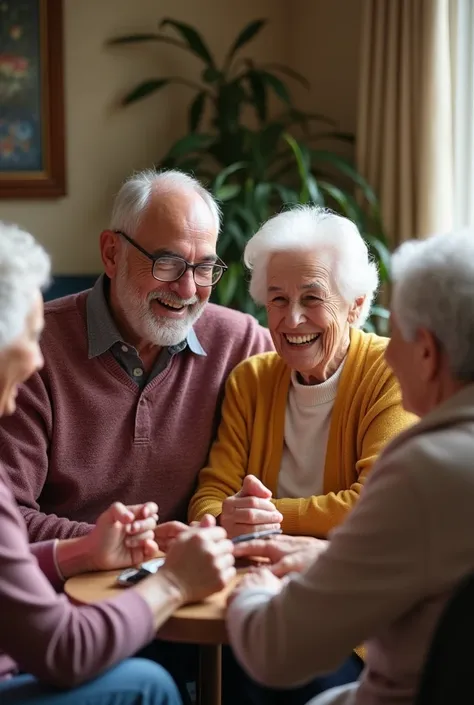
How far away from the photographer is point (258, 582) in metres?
1.63

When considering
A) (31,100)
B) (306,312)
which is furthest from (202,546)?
(31,100)

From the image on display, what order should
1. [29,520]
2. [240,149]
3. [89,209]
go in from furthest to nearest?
[89,209] < [240,149] < [29,520]

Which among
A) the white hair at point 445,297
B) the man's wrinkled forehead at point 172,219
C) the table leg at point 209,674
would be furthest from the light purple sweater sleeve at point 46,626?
the man's wrinkled forehead at point 172,219

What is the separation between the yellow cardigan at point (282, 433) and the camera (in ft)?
7.06

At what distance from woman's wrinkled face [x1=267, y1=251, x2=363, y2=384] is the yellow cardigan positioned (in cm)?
8

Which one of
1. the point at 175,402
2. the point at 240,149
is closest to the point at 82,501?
the point at 175,402

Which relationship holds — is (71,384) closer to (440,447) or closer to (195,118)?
(440,447)

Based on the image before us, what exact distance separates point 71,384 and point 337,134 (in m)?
2.23

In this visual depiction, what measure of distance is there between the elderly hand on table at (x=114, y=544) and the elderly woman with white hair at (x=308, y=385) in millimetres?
368

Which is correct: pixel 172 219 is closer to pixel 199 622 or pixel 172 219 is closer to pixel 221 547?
pixel 221 547

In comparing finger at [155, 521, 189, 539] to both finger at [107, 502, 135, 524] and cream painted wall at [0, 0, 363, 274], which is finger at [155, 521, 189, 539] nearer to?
finger at [107, 502, 135, 524]

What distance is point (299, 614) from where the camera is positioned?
4.53 ft

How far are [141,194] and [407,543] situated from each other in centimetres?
138

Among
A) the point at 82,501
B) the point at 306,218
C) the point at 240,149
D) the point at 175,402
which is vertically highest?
the point at 240,149
